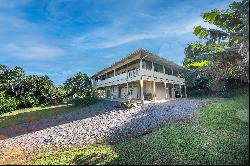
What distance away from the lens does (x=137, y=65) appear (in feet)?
119

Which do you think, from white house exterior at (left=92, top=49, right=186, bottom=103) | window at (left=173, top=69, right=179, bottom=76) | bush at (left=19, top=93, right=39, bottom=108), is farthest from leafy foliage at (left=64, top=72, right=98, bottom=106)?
window at (left=173, top=69, right=179, bottom=76)

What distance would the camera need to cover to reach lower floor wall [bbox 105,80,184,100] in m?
36.6

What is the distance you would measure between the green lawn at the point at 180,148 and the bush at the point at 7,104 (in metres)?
25.7

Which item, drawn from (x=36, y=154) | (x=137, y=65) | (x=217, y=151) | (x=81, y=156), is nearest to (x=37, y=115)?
(x=137, y=65)

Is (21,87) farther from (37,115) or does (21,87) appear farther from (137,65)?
(137,65)

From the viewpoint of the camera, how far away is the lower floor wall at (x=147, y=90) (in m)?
36.6

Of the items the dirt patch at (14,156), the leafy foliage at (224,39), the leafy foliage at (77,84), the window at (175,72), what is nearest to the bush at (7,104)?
the leafy foliage at (77,84)

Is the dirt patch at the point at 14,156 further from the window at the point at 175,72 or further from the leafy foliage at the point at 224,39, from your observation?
the window at the point at 175,72

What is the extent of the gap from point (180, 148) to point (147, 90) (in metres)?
24.4

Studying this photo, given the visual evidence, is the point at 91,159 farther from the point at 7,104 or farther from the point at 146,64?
the point at 7,104

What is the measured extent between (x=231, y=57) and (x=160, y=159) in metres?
5.55

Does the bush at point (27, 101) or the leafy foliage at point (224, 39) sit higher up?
the leafy foliage at point (224, 39)

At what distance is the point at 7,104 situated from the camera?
37.7 metres

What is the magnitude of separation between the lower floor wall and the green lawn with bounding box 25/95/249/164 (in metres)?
19.0
